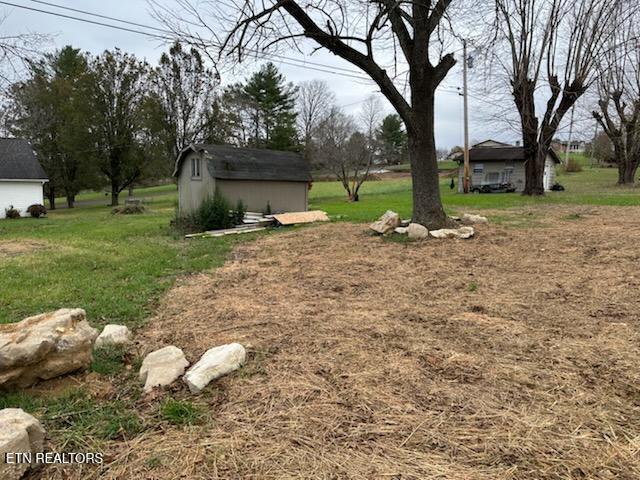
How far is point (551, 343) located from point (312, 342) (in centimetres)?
177

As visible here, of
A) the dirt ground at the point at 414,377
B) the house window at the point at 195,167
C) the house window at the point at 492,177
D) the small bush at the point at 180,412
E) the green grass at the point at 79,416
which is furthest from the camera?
the house window at the point at 492,177

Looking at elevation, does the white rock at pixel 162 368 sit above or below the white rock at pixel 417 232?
below

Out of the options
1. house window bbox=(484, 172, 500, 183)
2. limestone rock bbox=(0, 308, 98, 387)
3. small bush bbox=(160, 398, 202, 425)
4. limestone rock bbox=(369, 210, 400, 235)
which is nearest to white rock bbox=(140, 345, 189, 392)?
small bush bbox=(160, 398, 202, 425)

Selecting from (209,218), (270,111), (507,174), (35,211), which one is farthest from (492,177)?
(35,211)

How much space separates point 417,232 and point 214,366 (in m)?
6.53

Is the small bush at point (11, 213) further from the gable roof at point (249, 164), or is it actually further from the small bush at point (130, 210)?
the gable roof at point (249, 164)

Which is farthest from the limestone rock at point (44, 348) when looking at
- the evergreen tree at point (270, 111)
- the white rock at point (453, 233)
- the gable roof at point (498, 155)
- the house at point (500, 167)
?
the evergreen tree at point (270, 111)

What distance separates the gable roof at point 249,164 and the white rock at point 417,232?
806 centimetres

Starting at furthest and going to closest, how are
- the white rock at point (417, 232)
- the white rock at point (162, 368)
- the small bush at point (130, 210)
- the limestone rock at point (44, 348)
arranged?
1. the small bush at point (130, 210)
2. the white rock at point (417, 232)
3. the white rock at point (162, 368)
4. the limestone rock at point (44, 348)

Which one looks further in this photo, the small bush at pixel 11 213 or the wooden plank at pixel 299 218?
the small bush at pixel 11 213

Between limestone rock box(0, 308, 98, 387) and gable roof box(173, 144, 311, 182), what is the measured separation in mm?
12034

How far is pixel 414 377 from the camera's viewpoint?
2.69 m

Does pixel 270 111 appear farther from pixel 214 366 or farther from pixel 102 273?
pixel 214 366

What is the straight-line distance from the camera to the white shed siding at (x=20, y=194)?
2488 cm
